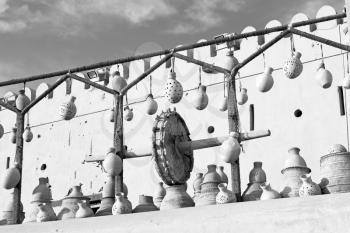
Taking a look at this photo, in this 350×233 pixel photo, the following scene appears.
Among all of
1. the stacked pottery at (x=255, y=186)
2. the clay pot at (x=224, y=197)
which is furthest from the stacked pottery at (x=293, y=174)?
the clay pot at (x=224, y=197)

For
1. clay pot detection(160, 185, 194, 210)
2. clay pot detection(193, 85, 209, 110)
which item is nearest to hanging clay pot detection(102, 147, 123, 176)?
clay pot detection(160, 185, 194, 210)

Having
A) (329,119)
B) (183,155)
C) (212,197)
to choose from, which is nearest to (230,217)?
(212,197)

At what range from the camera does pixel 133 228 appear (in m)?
3.73

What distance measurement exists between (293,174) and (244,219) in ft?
3.27

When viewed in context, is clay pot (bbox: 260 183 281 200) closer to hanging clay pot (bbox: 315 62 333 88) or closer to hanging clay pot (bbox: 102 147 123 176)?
hanging clay pot (bbox: 102 147 123 176)

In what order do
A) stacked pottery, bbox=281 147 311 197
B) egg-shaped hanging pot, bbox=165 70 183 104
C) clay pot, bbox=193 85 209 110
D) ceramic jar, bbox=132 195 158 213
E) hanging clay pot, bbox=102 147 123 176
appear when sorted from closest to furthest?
1. stacked pottery, bbox=281 147 311 197
2. ceramic jar, bbox=132 195 158 213
3. hanging clay pot, bbox=102 147 123 176
4. egg-shaped hanging pot, bbox=165 70 183 104
5. clay pot, bbox=193 85 209 110

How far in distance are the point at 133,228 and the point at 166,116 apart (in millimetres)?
1124

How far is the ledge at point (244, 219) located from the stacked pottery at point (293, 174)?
2.22ft

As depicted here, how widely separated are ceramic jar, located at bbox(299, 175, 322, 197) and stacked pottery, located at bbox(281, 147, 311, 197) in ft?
0.63

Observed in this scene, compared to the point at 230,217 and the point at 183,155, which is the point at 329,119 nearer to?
the point at 183,155

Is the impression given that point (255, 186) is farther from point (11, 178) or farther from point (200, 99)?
point (11, 178)

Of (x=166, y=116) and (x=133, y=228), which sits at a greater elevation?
(x=166, y=116)

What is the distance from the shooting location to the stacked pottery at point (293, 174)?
4.07 meters

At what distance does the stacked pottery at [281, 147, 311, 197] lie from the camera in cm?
407
